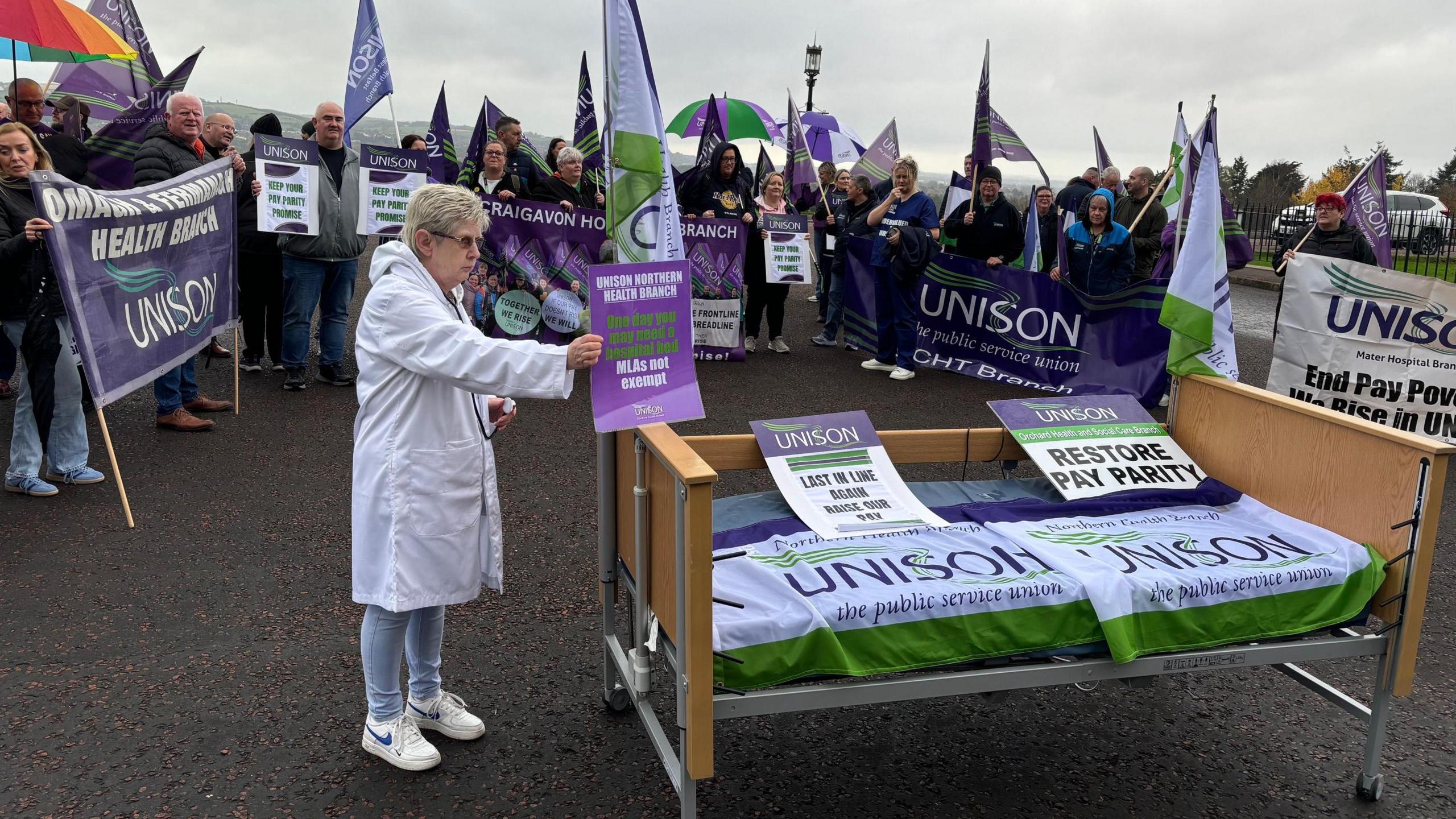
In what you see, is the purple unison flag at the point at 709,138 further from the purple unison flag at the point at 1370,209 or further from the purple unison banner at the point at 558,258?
the purple unison flag at the point at 1370,209

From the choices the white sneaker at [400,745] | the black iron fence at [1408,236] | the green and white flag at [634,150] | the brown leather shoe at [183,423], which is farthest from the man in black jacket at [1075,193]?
the white sneaker at [400,745]

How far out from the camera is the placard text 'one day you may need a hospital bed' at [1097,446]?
3.99m

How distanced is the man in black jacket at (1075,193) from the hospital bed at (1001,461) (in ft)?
26.5

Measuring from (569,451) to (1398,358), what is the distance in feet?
18.7

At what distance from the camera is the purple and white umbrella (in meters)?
18.9

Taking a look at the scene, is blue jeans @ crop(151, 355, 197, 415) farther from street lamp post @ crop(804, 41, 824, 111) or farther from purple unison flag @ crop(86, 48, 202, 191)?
street lamp post @ crop(804, 41, 824, 111)

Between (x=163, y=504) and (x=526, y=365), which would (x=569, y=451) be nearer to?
(x=163, y=504)

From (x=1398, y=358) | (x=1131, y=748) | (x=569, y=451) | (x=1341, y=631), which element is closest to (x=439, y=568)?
(x=1131, y=748)

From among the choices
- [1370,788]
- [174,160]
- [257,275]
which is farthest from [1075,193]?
[1370,788]

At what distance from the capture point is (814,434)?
387cm

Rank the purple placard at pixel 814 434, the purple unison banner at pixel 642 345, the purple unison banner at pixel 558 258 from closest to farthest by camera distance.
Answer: the purple unison banner at pixel 642 345, the purple placard at pixel 814 434, the purple unison banner at pixel 558 258

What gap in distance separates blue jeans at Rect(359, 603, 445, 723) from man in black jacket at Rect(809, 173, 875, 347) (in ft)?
25.9

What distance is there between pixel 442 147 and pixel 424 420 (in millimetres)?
9473

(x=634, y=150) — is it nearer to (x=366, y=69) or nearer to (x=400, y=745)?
(x=400, y=745)
